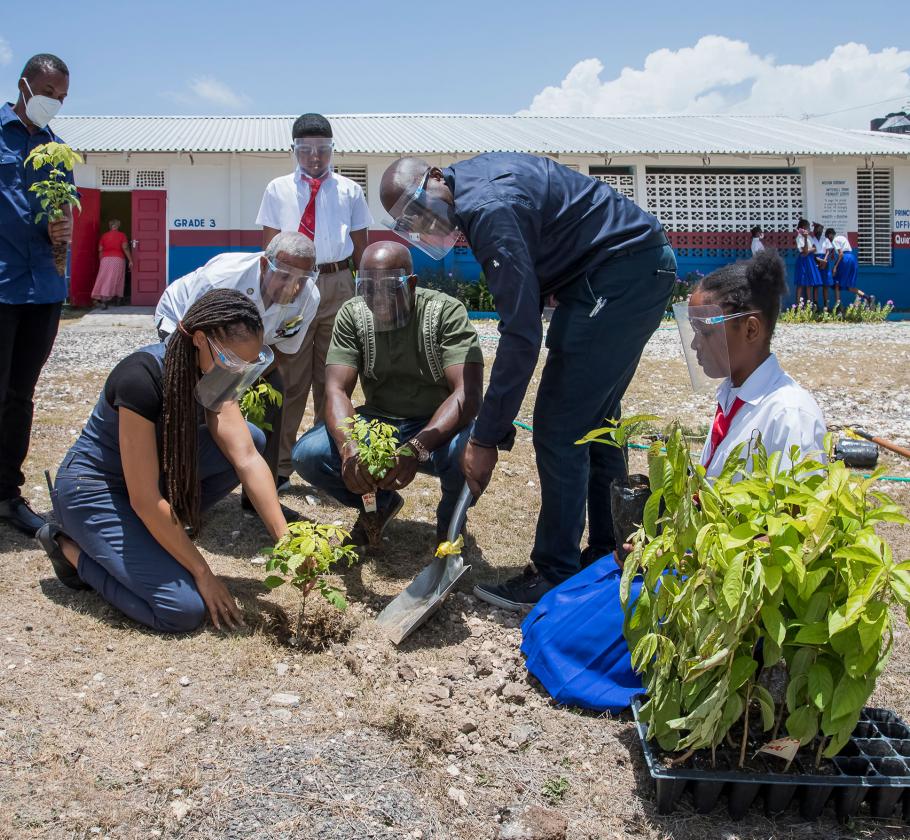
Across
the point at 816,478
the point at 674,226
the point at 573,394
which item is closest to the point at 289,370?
the point at 573,394

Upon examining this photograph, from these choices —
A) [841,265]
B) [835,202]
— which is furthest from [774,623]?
[835,202]

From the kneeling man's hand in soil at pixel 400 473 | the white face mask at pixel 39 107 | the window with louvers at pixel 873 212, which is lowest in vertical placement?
the kneeling man's hand in soil at pixel 400 473

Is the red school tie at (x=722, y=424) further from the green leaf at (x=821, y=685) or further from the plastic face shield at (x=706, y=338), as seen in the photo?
the green leaf at (x=821, y=685)

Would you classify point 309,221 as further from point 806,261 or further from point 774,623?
point 806,261

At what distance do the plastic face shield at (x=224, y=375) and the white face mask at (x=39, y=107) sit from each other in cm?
175

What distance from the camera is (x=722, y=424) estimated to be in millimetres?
2980

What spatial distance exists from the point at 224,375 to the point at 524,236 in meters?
1.22

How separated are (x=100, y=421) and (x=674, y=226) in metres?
15.8

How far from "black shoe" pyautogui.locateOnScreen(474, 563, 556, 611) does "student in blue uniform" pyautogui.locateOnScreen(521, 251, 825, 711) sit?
0.60 m

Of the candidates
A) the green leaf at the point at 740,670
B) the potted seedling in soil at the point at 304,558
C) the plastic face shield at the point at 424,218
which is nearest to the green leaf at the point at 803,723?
the green leaf at the point at 740,670

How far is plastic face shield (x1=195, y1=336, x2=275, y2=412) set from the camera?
10.5 ft

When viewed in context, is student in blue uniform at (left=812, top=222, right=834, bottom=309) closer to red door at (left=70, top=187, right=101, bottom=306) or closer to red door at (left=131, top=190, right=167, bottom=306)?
red door at (left=131, top=190, right=167, bottom=306)

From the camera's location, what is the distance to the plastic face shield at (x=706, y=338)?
9.46 feet

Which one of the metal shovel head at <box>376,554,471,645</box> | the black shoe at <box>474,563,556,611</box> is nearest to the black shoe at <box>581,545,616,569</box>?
the black shoe at <box>474,563,556,611</box>
